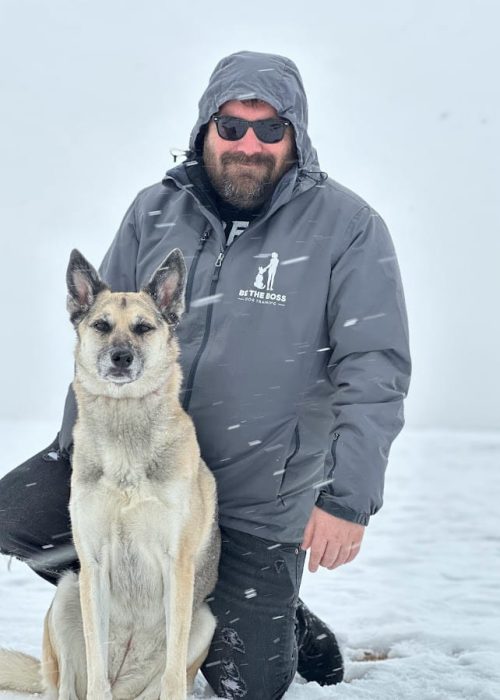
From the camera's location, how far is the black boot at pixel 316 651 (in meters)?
3.86

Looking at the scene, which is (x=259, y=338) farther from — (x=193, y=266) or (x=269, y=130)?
(x=269, y=130)

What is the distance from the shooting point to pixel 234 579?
366 cm

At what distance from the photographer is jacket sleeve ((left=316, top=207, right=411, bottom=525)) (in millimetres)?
3146

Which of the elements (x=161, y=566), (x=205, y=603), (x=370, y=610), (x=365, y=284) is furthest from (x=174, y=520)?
(x=370, y=610)

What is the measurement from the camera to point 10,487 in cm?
370

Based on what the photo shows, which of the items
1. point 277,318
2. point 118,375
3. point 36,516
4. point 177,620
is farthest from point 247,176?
point 177,620

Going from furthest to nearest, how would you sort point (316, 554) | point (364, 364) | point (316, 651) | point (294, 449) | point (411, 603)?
point (411, 603) < point (316, 651) < point (294, 449) < point (364, 364) < point (316, 554)

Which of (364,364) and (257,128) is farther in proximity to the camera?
(257,128)

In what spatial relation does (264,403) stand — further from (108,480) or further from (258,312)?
(108,480)

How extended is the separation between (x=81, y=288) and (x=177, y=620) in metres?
1.32

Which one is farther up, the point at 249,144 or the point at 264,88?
the point at 264,88

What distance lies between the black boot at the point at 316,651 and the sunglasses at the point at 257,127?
222cm

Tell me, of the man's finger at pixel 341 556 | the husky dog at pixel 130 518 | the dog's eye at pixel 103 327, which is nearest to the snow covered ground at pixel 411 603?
the husky dog at pixel 130 518

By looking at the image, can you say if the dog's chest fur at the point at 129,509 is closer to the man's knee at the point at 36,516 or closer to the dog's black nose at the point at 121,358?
the dog's black nose at the point at 121,358
